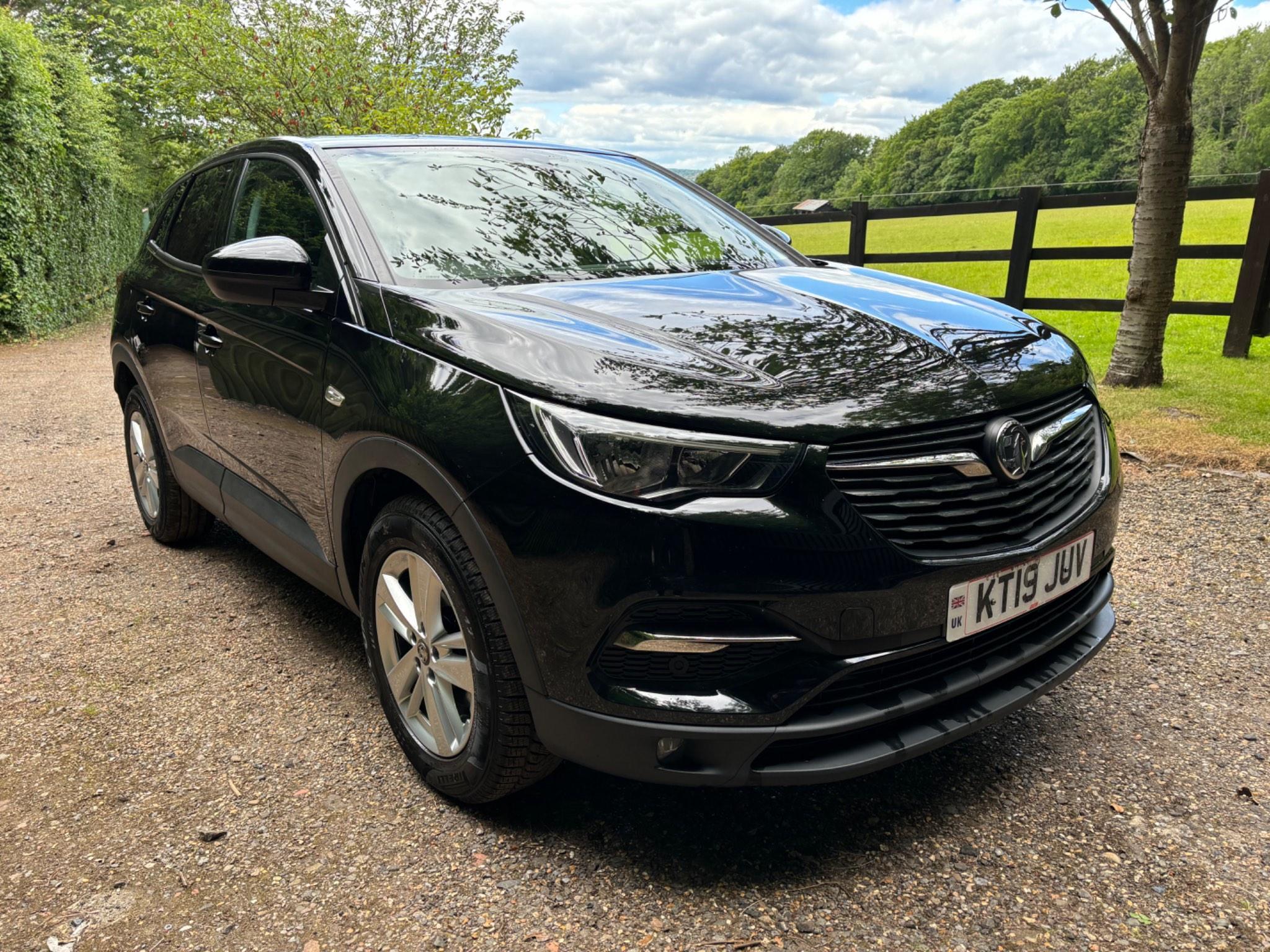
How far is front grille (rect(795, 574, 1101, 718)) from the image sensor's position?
1.85m

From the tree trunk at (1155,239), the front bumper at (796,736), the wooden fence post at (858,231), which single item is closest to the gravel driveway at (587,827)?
the front bumper at (796,736)

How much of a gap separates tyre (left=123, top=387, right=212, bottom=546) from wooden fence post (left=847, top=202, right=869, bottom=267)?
8.32 metres

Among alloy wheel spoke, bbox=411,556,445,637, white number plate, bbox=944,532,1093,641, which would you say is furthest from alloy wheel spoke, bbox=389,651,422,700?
white number plate, bbox=944,532,1093,641

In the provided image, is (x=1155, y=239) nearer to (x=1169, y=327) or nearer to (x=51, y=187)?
(x=1169, y=327)

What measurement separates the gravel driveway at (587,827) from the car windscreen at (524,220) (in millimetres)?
1386

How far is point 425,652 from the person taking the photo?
2262 millimetres

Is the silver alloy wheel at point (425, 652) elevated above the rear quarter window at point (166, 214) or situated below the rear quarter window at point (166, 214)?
below

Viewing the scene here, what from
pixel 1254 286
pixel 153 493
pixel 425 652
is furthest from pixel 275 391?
pixel 1254 286

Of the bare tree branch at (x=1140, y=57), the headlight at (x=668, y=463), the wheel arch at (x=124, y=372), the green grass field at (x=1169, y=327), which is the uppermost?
the bare tree branch at (x=1140, y=57)

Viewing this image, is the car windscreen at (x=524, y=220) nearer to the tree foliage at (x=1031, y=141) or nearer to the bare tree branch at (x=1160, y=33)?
the bare tree branch at (x=1160, y=33)

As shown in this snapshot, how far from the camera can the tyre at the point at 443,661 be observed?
2.01 meters

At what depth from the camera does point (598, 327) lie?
216 centimetres

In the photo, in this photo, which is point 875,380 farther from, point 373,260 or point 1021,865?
point 373,260

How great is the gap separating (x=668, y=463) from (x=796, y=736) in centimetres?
58
